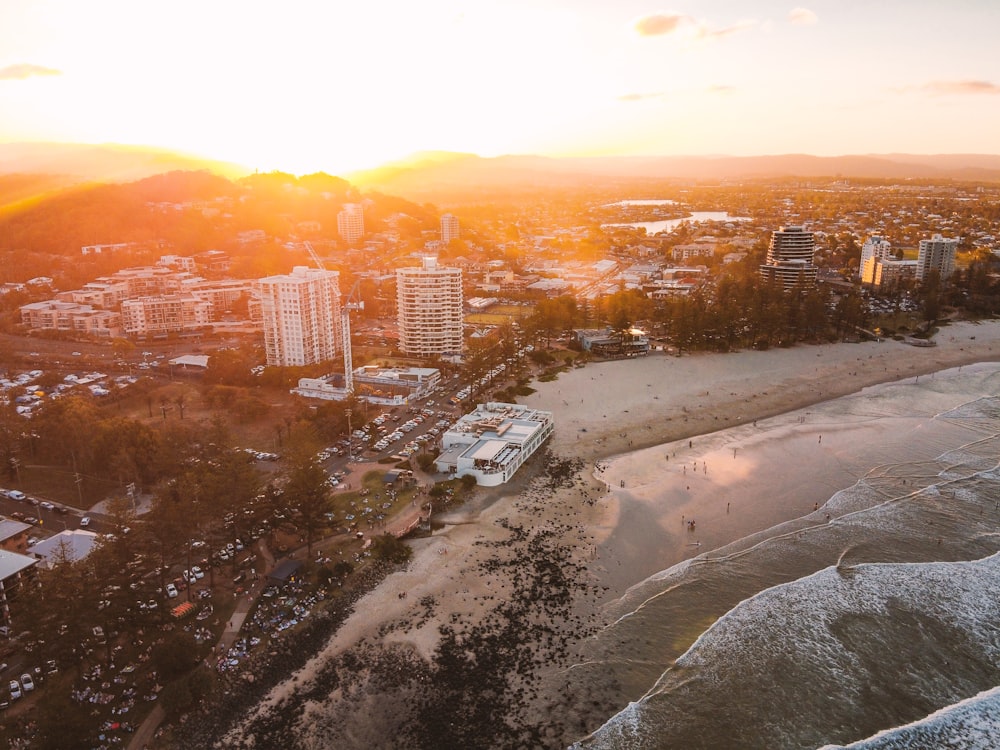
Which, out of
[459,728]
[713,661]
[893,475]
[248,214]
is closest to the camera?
[459,728]

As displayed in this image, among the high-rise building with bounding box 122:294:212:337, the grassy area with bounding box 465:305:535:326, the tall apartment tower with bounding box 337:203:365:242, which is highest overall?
the tall apartment tower with bounding box 337:203:365:242

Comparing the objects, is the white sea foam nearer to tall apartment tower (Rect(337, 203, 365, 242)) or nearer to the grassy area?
the grassy area

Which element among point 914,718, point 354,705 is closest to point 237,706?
point 354,705

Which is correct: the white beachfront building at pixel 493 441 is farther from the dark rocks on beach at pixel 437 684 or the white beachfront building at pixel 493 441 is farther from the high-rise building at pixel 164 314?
the high-rise building at pixel 164 314

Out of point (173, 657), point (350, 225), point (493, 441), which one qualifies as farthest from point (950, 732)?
point (350, 225)

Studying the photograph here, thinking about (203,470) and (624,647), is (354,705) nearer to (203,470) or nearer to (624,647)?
(624,647)

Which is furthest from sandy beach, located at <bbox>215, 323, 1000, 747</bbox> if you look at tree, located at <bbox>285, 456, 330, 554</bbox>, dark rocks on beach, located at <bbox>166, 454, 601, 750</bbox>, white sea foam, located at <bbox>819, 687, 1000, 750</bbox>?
white sea foam, located at <bbox>819, 687, 1000, 750</bbox>
